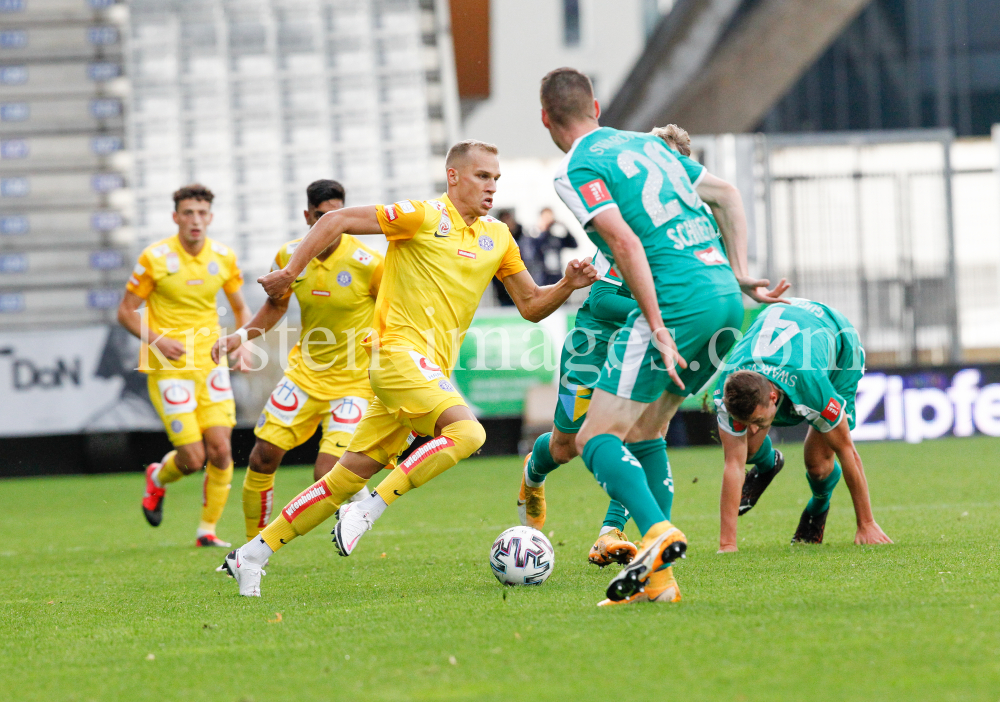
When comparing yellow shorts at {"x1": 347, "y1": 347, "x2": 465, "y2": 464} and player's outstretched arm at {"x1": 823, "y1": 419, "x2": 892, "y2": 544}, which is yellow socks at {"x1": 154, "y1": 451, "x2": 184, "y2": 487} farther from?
player's outstretched arm at {"x1": 823, "y1": 419, "x2": 892, "y2": 544}

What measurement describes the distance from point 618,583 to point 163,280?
4.94 metres

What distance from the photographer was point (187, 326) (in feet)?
26.8

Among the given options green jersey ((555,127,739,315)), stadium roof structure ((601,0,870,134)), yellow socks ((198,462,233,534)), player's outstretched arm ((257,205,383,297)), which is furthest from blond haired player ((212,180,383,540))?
stadium roof structure ((601,0,870,134))

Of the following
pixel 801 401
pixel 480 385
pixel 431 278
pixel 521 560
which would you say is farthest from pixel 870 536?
pixel 480 385

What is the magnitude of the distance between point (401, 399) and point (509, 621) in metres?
1.33

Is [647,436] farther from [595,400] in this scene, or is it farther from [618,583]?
[618,583]

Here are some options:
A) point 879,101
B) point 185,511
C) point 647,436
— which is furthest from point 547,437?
point 879,101

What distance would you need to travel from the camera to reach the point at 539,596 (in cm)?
479

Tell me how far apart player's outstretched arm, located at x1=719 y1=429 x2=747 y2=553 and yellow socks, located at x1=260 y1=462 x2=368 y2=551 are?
1.92 m

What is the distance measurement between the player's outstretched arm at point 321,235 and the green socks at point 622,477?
1.43 metres

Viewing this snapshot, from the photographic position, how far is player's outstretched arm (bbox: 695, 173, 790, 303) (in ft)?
15.8

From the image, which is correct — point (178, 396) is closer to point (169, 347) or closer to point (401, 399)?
point (169, 347)

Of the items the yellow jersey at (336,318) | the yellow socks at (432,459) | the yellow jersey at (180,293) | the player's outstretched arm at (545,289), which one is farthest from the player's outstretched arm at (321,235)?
the yellow jersey at (180,293)

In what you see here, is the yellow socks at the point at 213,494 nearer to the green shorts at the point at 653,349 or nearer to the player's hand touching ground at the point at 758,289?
the green shorts at the point at 653,349
